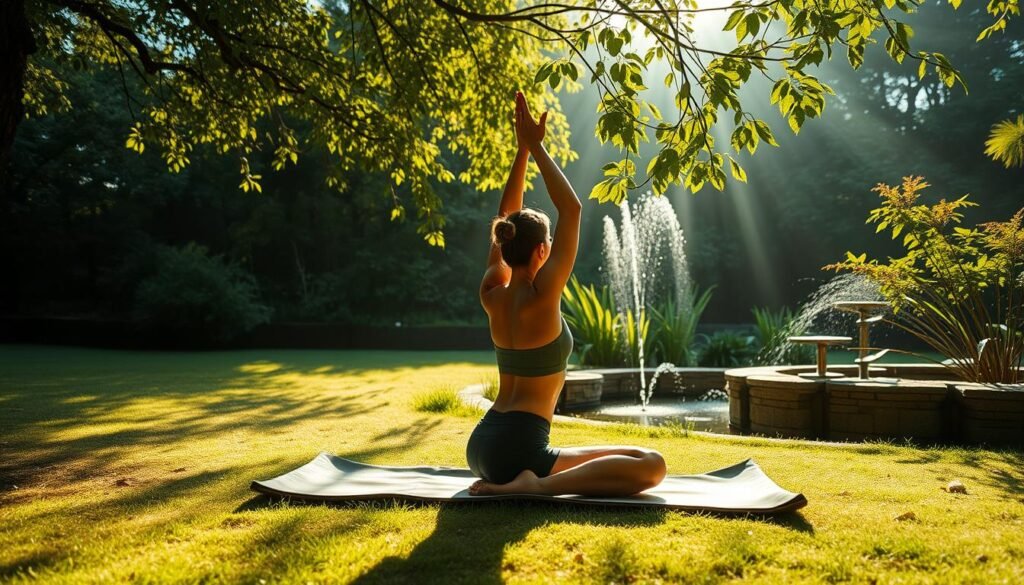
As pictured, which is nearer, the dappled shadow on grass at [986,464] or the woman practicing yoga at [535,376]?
the woman practicing yoga at [535,376]

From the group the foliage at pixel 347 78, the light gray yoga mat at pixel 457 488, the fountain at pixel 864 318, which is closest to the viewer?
the light gray yoga mat at pixel 457 488

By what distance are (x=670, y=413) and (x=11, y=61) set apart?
6350 mm

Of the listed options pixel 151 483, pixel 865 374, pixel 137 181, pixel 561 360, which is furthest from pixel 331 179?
pixel 137 181

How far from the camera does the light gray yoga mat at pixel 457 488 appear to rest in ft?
9.99

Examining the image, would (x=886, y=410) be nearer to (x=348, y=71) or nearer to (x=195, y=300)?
(x=348, y=71)

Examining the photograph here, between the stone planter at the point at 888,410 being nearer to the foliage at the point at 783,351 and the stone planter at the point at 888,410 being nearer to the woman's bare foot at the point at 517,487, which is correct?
the woman's bare foot at the point at 517,487

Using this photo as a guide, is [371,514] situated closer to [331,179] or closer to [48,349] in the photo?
[331,179]

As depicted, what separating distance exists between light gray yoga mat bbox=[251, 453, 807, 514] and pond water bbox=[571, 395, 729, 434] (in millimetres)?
3315

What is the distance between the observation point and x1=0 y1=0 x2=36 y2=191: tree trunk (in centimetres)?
400

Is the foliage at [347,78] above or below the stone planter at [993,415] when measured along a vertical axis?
above

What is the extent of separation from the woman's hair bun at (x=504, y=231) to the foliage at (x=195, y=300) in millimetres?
15709

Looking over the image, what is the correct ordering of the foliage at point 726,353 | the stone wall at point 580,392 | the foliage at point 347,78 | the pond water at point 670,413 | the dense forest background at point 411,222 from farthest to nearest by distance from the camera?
the dense forest background at point 411,222 < the foliage at point 726,353 < the stone wall at point 580,392 < the pond water at point 670,413 < the foliage at point 347,78

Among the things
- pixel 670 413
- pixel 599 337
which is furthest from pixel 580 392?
pixel 599 337

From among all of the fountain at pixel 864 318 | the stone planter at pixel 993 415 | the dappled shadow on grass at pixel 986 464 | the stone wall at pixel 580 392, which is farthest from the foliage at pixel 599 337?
the dappled shadow on grass at pixel 986 464
